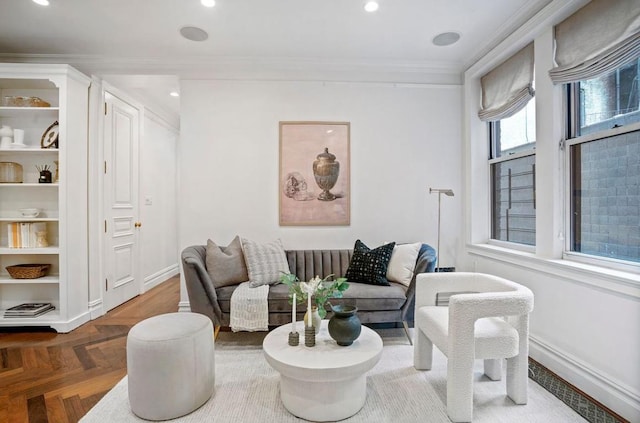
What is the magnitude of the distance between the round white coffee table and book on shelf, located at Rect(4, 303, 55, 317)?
270 centimetres

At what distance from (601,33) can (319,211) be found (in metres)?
2.65

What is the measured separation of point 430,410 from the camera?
191 cm

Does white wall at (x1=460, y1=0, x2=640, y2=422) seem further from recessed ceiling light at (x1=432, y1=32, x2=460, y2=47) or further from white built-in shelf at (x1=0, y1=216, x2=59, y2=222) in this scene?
white built-in shelf at (x1=0, y1=216, x2=59, y2=222)

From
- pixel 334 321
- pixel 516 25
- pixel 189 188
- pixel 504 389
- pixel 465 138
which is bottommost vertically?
pixel 504 389

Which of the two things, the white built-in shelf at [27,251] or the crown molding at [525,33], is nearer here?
the crown molding at [525,33]

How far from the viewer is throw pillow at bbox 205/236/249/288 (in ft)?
9.63

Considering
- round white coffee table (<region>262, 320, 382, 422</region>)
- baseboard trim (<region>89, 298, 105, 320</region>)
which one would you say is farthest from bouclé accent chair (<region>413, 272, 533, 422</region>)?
baseboard trim (<region>89, 298, 105, 320</region>)

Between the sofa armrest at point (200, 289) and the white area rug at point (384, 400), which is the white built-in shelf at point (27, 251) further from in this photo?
the white area rug at point (384, 400)

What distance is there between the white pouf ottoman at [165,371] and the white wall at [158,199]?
9.87 feet

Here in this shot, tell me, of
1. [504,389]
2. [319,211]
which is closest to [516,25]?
[319,211]

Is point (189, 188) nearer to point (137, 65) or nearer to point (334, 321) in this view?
point (137, 65)

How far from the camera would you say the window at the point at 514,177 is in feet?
9.55

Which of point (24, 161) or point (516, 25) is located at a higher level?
point (516, 25)

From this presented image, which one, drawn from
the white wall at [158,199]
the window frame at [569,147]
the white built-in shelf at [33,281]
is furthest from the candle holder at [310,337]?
the white wall at [158,199]
